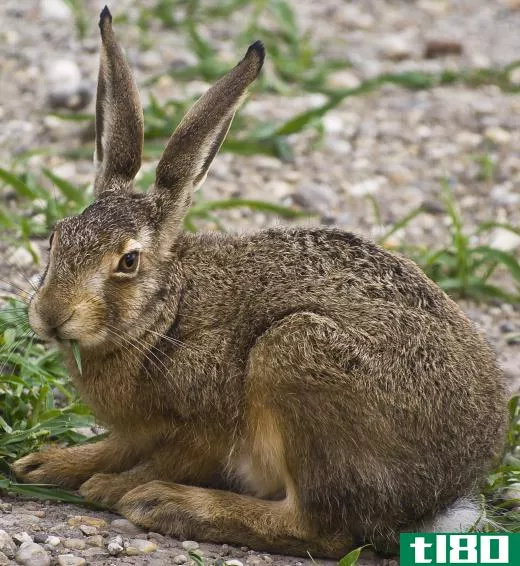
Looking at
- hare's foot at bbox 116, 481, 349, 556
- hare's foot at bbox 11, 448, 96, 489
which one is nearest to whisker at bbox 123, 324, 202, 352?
hare's foot at bbox 116, 481, 349, 556

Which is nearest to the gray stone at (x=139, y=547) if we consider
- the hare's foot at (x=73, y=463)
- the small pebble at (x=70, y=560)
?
the small pebble at (x=70, y=560)

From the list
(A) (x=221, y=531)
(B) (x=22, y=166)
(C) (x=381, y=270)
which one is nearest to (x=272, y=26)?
(B) (x=22, y=166)

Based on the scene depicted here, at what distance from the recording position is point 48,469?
6094 mm

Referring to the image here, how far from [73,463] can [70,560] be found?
3.37 feet

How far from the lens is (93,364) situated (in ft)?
19.5

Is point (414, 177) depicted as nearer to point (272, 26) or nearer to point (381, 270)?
point (272, 26)

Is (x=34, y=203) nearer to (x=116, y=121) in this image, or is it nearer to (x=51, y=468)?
(x=116, y=121)

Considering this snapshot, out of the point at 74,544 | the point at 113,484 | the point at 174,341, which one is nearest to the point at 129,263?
the point at 174,341

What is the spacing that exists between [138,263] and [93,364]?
21.8 inches

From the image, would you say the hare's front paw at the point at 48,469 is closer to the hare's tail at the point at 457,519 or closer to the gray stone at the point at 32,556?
the gray stone at the point at 32,556

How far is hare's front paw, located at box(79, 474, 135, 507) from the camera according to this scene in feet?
19.7

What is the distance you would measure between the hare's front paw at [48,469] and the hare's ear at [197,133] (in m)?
1.38

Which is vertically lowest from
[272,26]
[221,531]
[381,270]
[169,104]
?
[221,531]

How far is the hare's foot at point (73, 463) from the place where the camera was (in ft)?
20.0
